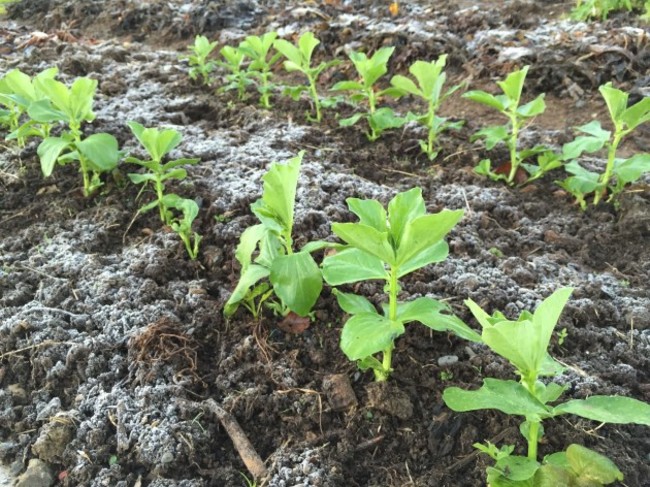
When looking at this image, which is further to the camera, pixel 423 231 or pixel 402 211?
pixel 402 211

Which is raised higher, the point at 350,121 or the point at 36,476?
the point at 350,121

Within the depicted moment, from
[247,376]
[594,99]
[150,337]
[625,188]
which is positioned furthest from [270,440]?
[594,99]

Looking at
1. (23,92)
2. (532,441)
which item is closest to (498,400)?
(532,441)

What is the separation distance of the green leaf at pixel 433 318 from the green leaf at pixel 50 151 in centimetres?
157

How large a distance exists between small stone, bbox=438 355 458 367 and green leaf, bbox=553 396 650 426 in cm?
46

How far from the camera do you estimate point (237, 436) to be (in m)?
1.60

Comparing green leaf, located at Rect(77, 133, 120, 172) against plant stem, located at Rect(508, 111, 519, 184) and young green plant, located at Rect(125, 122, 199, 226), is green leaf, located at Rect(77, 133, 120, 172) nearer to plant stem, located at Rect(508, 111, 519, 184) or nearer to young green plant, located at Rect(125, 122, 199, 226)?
young green plant, located at Rect(125, 122, 199, 226)

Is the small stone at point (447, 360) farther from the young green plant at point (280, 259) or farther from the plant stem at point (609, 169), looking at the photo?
the plant stem at point (609, 169)

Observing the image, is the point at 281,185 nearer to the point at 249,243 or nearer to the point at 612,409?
the point at 249,243

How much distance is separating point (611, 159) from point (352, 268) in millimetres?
1495

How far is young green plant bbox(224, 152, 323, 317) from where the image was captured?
170 cm

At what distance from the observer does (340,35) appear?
4523 mm

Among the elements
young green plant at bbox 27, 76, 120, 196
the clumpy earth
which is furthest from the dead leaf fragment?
young green plant at bbox 27, 76, 120, 196

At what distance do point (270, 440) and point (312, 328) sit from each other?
16.5 inches
